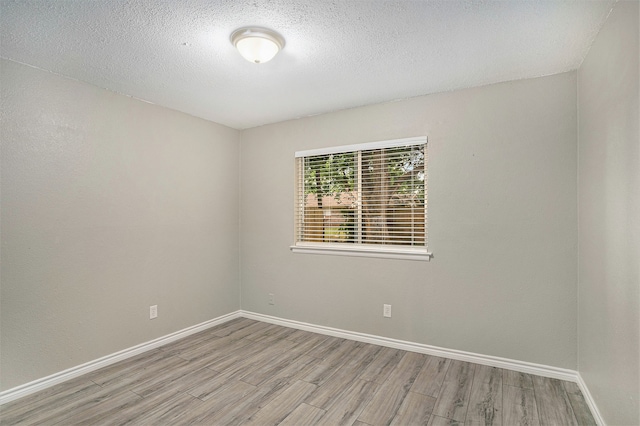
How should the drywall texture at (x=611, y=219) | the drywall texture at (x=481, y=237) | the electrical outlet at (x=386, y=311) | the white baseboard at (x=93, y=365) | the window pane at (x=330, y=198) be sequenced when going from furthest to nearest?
the window pane at (x=330, y=198) → the electrical outlet at (x=386, y=311) → the drywall texture at (x=481, y=237) → the white baseboard at (x=93, y=365) → the drywall texture at (x=611, y=219)

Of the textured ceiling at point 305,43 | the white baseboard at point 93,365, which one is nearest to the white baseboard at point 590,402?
the textured ceiling at point 305,43

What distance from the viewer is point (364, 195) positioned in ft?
11.5

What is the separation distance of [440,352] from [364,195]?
1.65 metres

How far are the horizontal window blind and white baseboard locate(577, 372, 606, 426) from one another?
1.51m

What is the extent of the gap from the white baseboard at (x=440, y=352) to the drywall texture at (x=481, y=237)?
0.05m

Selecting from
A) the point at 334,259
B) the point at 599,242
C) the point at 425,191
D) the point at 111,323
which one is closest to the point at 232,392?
the point at 111,323

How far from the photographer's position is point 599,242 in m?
2.09

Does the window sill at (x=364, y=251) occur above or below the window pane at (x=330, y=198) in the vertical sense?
below

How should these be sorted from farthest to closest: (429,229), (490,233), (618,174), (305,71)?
(429,229)
(490,233)
(305,71)
(618,174)

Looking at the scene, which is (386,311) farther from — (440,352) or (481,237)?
(481,237)

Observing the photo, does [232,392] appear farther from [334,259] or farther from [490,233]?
[490,233]

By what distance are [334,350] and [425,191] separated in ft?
5.74

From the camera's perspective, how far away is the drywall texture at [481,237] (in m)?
2.60

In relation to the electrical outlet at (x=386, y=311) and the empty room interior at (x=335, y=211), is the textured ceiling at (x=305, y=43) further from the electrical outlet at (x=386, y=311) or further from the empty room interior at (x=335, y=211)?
the electrical outlet at (x=386, y=311)
